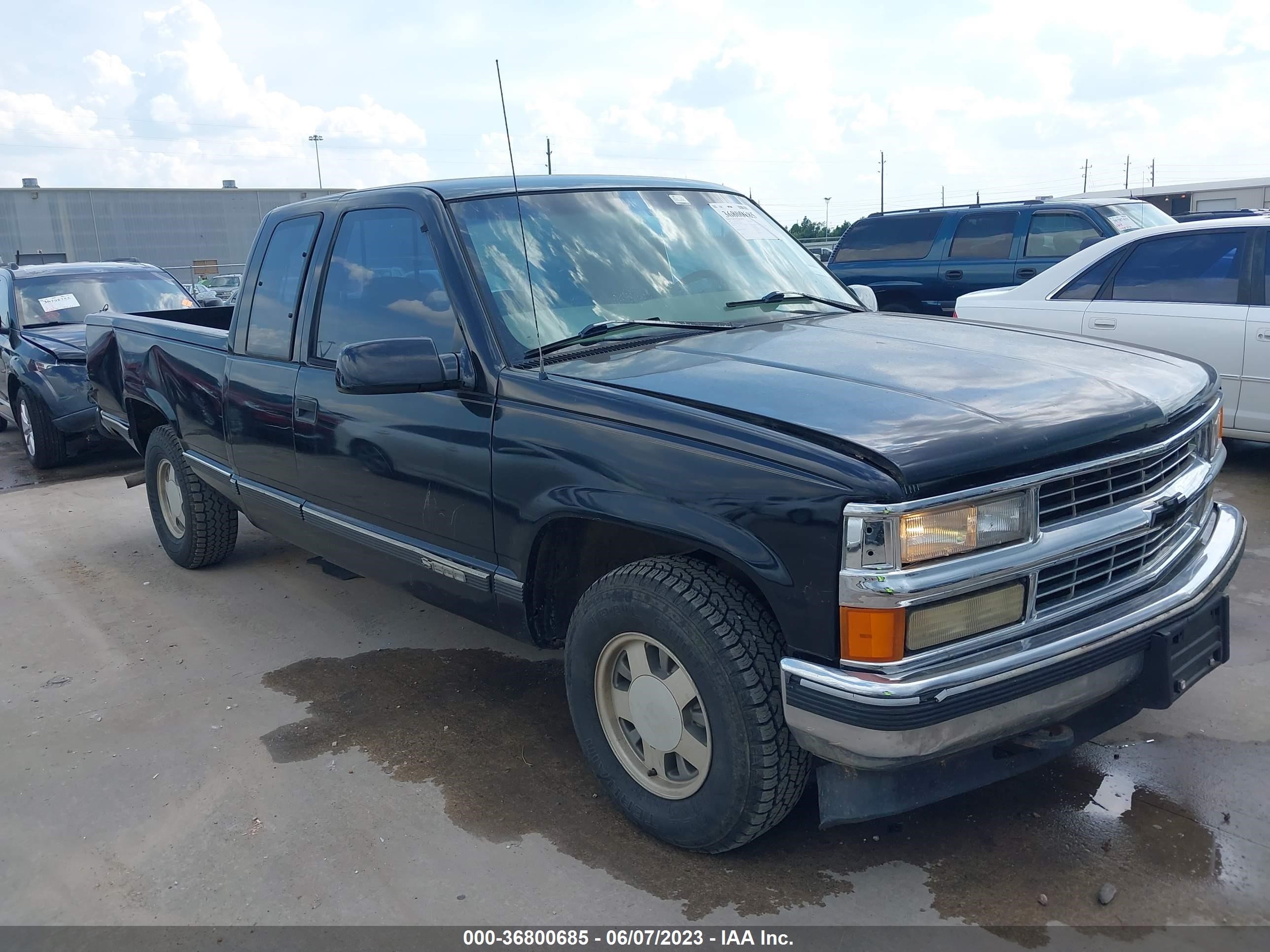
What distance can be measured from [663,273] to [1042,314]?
166 inches

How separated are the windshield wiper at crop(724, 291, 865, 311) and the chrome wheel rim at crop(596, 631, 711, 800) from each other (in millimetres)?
1406

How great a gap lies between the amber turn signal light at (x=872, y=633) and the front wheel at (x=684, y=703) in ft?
0.87

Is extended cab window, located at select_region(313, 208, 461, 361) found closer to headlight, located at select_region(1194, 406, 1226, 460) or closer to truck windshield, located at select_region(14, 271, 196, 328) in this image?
headlight, located at select_region(1194, 406, 1226, 460)

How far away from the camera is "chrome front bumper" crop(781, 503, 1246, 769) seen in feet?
7.56

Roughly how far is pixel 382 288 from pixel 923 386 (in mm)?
2036

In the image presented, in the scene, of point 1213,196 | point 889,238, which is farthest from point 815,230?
point 889,238

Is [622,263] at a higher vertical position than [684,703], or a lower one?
higher

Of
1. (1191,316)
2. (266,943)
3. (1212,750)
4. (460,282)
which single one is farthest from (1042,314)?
(266,943)

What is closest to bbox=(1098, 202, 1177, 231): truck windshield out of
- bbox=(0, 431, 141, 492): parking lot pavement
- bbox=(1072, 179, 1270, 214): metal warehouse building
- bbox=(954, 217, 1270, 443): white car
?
bbox=(954, 217, 1270, 443): white car

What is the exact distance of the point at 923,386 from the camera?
8.97ft

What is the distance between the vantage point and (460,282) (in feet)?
11.0

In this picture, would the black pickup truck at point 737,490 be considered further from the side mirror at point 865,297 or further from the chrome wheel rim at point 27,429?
the chrome wheel rim at point 27,429

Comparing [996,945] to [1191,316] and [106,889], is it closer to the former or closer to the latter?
[106,889]

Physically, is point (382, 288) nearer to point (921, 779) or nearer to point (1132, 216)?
point (921, 779)
